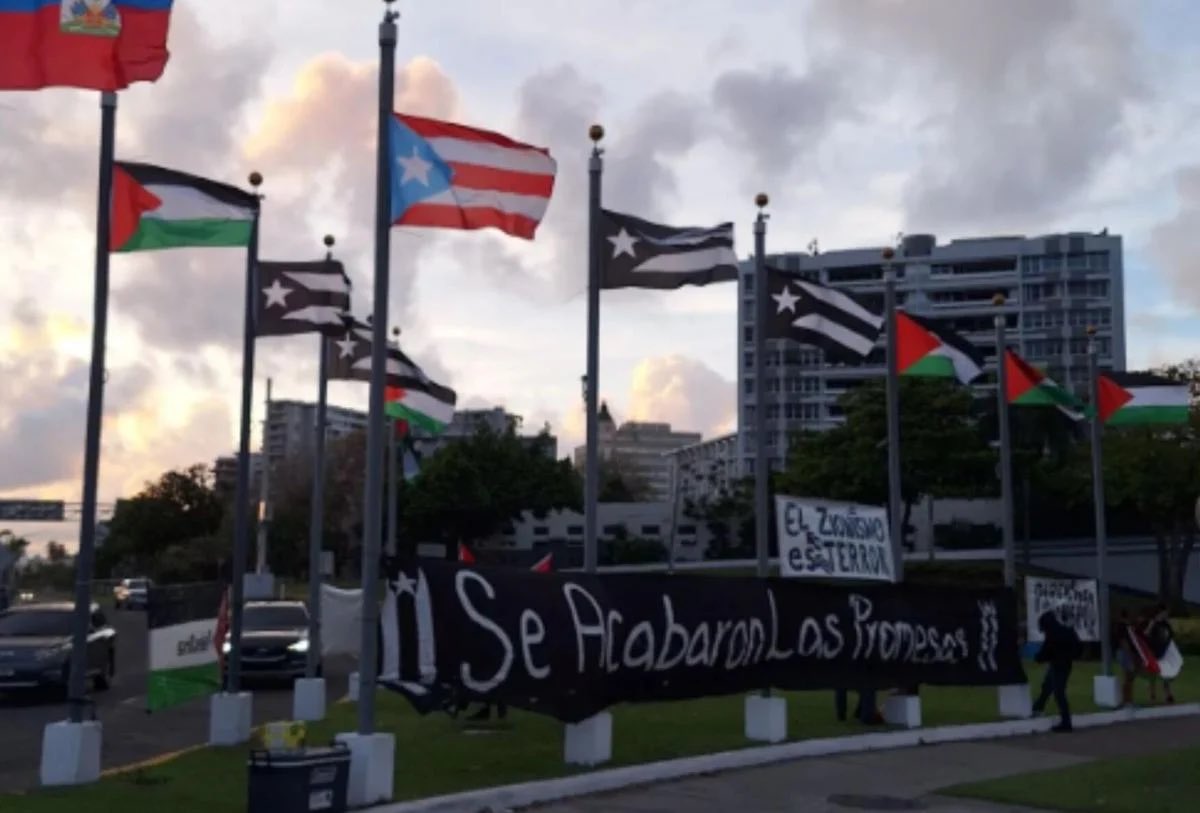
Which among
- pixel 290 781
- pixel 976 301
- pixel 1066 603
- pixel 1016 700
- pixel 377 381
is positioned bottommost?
pixel 1016 700

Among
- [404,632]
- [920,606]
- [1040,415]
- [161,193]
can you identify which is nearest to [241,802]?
[404,632]

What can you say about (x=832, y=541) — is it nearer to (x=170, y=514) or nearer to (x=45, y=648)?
(x=45, y=648)

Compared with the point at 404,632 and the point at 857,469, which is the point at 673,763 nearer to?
the point at 404,632

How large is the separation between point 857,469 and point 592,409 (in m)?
48.1

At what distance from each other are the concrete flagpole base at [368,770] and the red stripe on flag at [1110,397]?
54.2 feet

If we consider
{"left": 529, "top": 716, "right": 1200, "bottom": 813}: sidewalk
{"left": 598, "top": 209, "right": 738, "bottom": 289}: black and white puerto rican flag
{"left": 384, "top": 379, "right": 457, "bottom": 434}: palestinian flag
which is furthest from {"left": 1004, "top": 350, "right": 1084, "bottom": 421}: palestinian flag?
{"left": 384, "top": 379, "right": 457, "bottom": 434}: palestinian flag

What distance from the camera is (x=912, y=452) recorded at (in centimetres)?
6191

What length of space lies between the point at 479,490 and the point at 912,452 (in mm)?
20900

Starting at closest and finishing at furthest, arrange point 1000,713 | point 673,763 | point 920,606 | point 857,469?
point 673,763 → point 920,606 → point 1000,713 → point 857,469

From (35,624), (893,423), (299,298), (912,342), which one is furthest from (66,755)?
(35,624)

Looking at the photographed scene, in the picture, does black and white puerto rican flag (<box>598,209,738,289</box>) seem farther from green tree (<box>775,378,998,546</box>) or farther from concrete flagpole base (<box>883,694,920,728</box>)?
green tree (<box>775,378,998,546</box>)

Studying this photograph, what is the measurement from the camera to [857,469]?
62.2m

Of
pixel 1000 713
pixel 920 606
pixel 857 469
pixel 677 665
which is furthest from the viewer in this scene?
pixel 857 469

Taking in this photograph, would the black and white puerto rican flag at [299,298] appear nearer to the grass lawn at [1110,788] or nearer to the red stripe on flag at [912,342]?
the red stripe on flag at [912,342]
